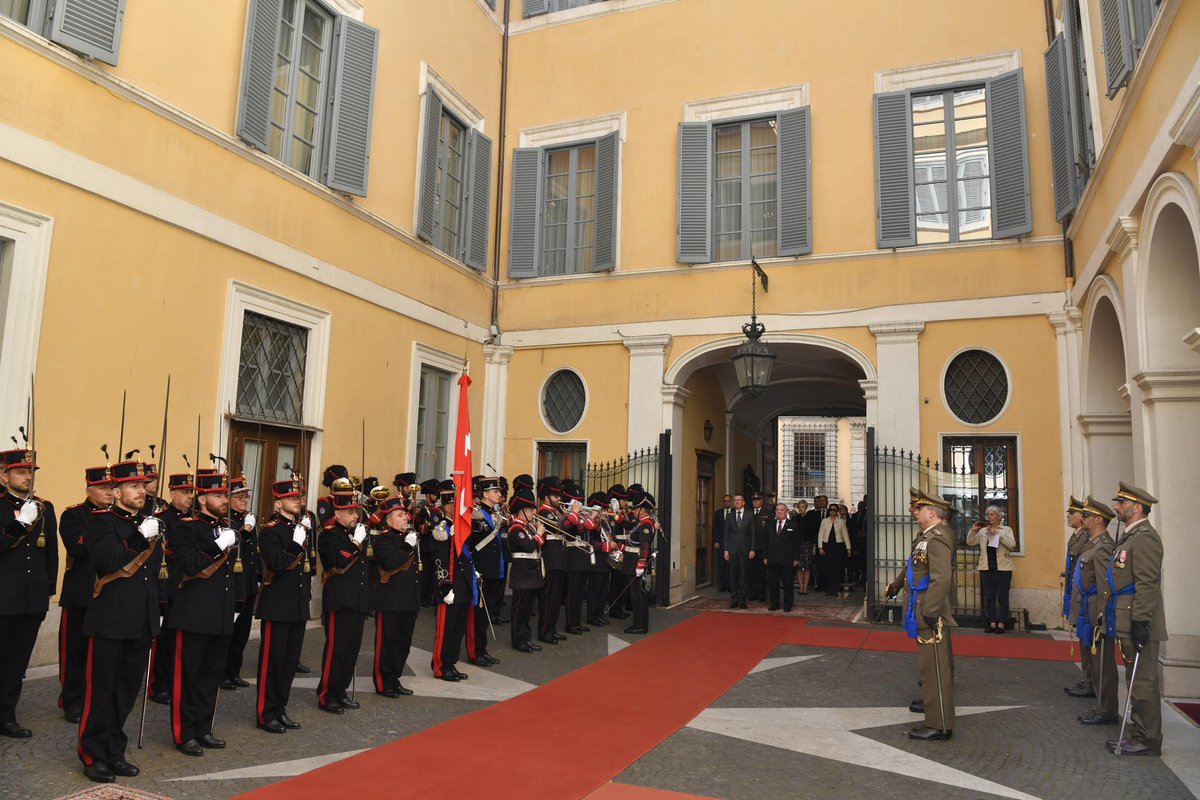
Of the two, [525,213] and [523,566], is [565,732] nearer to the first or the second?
[523,566]

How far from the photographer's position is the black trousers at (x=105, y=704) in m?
4.71

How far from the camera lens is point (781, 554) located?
12289mm

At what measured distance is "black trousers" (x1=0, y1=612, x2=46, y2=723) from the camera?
17.4 feet

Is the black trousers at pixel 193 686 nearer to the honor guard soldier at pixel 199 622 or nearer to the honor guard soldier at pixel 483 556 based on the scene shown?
the honor guard soldier at pixel 199 622

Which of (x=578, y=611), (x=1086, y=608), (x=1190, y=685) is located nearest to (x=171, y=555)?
(x=578, y=611)

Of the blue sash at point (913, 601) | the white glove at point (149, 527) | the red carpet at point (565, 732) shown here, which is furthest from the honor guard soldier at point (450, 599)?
the blue sash at point (913, 601)

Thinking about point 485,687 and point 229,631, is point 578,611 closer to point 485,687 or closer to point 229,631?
point 485,687

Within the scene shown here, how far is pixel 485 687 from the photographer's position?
7.24 metres

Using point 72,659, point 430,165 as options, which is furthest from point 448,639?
point 430,165

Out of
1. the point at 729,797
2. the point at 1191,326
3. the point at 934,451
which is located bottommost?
the point at 729,797

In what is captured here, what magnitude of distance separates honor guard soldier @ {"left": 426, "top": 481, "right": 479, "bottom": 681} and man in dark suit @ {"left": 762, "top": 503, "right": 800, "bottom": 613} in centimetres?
584

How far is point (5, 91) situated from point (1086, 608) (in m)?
9.71

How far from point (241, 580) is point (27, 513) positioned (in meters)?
1.64

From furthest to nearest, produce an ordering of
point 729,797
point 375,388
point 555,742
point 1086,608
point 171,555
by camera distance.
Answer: point 375,388, point 1086,608, point 555,742, point 171,555, point 729,797
